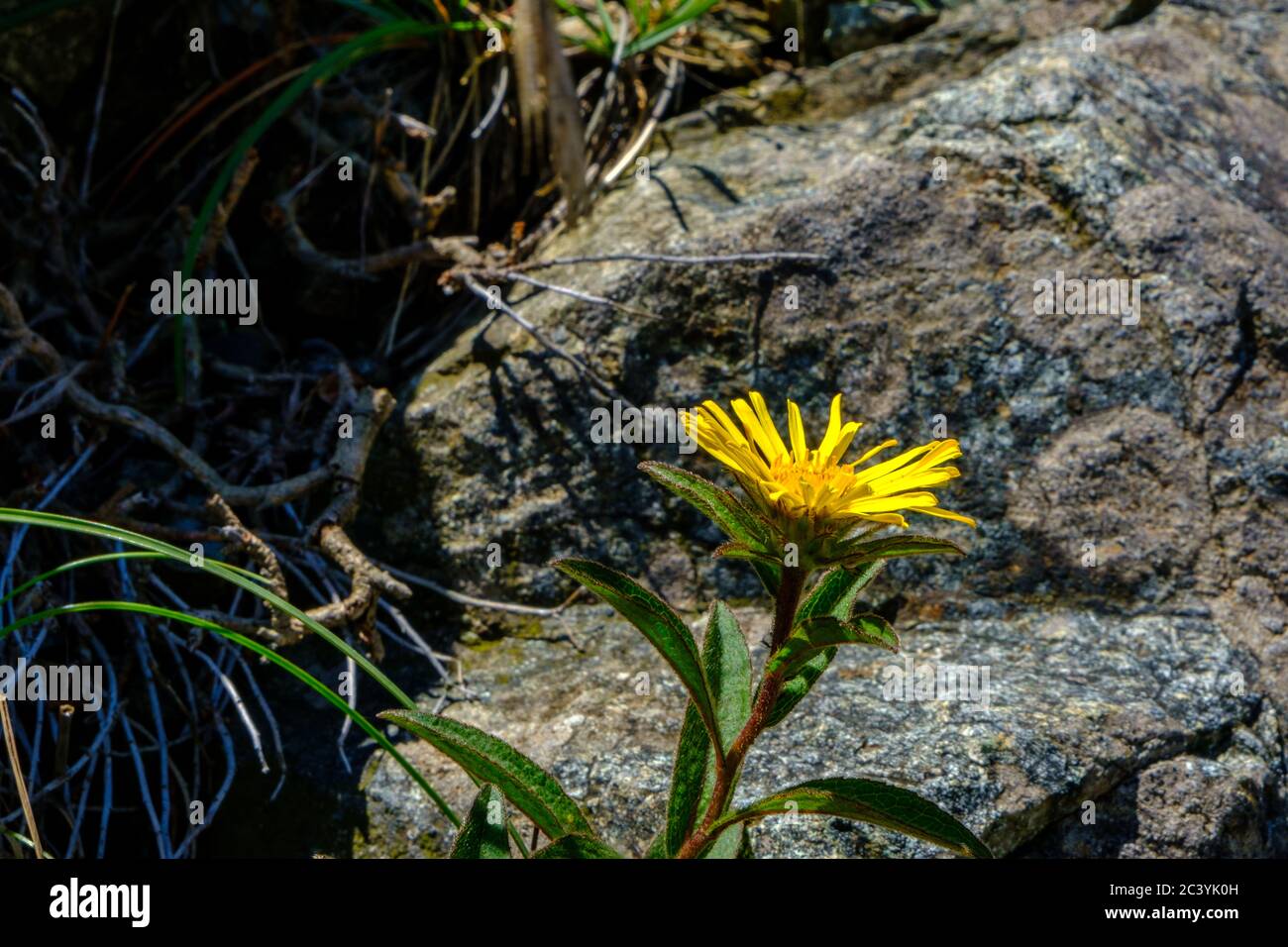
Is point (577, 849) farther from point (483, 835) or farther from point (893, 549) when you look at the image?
point (893, 549)

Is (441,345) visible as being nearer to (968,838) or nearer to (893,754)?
(893,754)

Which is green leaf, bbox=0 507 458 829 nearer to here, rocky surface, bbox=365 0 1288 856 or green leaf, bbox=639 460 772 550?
rocky surface, bbox=365 0 1288 856

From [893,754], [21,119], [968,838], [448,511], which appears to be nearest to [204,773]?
[448,511]

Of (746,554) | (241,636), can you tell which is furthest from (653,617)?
(241,636)

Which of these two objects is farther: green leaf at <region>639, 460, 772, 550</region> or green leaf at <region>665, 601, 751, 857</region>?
green leaf at <region>665, 601, 751, 857</region>

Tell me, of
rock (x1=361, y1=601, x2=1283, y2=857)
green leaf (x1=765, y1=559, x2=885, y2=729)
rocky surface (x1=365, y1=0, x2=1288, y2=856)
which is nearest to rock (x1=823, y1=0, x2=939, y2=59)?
rocky surface (x1=365, y1=0, x2=1288, y2=856)

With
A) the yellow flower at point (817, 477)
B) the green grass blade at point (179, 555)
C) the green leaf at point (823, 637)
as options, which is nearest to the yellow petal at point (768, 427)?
the yellow flower at point (817, 477)

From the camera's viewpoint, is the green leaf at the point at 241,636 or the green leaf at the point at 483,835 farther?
the green leaf at the point at 241,636

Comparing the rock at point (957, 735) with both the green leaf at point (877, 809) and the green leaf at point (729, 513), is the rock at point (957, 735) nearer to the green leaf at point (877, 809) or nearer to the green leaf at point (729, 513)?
the green leaf at point (877, 809)
